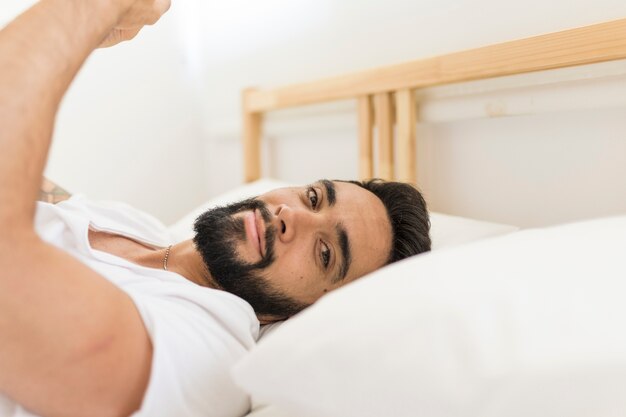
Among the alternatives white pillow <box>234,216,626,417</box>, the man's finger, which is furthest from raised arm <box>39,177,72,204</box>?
white pillow <box>234,216,626,417</box>

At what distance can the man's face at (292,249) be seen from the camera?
1.05 m

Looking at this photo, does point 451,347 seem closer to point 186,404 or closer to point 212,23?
point 186,404

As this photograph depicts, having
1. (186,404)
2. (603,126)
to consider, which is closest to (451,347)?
(186,404)

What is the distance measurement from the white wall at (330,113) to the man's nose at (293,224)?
47cm

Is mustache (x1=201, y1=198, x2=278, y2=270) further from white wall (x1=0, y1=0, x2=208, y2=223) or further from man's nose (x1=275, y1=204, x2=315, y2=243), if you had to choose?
white wall (x1=0, y1=0, x2=208, y2=223)

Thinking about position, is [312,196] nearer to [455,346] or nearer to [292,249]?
[292,249]

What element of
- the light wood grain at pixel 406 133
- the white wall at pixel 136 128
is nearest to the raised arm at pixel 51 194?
the white wall at pixel 136 128

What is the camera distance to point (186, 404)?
750 mm

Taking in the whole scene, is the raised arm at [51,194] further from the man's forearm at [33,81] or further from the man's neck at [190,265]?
the man's forearm at [33,81]

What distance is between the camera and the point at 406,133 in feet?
4.49

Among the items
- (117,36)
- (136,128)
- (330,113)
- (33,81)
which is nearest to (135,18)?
(117,36)

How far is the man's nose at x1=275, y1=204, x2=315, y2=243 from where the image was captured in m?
1.07

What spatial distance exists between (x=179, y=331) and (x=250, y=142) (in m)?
1.22

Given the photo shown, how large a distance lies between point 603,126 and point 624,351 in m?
0.63
